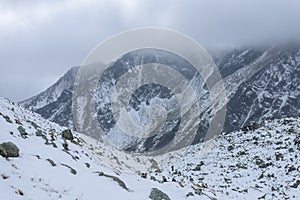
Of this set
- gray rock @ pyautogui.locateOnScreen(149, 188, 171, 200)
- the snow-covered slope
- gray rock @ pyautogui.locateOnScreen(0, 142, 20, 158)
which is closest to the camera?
the snow-covered slope

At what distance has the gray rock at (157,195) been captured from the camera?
1600cm

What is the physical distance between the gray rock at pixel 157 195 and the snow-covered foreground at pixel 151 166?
0.34 metres

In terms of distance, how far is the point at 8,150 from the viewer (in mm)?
13617

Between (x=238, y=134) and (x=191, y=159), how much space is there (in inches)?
300

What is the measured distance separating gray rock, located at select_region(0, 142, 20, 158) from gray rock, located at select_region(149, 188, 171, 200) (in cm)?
543

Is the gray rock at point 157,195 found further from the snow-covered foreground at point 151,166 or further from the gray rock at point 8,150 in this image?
the gray rock at point 8,150

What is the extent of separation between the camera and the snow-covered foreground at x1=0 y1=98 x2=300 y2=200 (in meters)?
12.7

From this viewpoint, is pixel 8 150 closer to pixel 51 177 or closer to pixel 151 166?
pixel 51 177

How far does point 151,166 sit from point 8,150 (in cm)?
3252

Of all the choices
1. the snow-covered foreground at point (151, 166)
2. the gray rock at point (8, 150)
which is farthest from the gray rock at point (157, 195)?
the gray rock at point (8, 150)

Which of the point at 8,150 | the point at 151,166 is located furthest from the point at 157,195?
the point at 151,166

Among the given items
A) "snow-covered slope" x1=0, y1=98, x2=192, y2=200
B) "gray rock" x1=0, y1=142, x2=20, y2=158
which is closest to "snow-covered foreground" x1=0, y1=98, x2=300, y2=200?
"snow-covered slope" x1=0, y1=98, x2=192, y2=200

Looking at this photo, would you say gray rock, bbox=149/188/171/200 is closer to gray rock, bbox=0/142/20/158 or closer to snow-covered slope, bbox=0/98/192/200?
snow-covered slope, bbox=0/98/192/200

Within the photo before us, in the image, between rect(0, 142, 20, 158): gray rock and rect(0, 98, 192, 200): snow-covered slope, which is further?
rect(0, 142, 20, 158): gray rock
